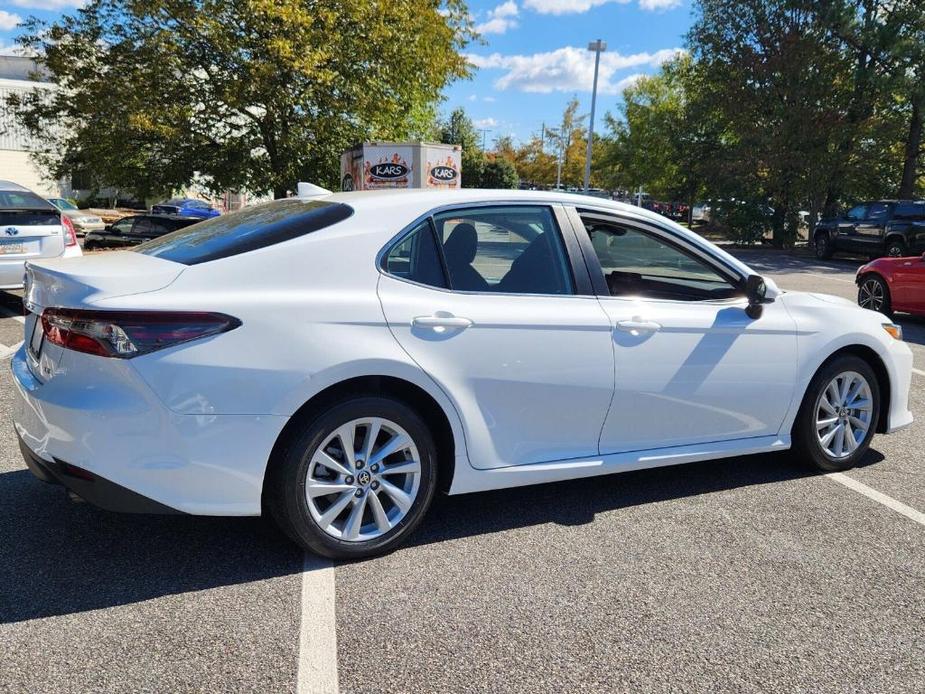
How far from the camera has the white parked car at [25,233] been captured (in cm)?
861

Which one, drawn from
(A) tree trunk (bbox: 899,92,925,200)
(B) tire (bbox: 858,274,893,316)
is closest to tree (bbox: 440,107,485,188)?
(A) tree trunk (bbox: 899,92,925,200)

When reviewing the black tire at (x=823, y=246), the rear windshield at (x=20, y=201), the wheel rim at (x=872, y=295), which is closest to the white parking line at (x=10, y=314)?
the rear windshield at (x=20, y=201)

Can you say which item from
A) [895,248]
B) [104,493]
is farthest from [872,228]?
[104,493]

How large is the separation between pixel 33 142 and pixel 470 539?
51.5 metres

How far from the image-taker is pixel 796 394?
14.1 feet

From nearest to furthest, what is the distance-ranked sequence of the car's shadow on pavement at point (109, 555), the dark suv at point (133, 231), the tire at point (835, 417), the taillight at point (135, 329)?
the taillight at point (135, 329) < the car's shadow on pavement at point (109, 555) < the tire at point (835, 417) < the dark suv at point (133, 231)

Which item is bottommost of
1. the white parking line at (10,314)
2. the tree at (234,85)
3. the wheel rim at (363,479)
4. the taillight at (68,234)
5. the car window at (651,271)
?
the white parking line at (10,314)

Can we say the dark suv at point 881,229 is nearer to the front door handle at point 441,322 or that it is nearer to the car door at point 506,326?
the car door at point 506,326

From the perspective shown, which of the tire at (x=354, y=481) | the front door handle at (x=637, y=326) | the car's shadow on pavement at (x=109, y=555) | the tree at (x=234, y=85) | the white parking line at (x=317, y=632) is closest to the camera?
the white parking line at (x=317, y=632)

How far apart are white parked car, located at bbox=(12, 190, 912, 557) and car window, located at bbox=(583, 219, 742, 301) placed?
0.05 ft

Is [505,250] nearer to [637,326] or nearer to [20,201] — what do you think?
[637,326]

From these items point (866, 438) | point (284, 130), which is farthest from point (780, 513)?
point (284, 130)

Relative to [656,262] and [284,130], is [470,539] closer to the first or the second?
[656,262]

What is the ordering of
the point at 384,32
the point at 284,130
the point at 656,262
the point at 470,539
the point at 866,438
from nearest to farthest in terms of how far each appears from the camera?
the point at 470,539
the point at 656,262
the point at 866,438
the point at 384,32
the point at 284,130
